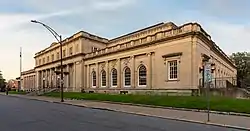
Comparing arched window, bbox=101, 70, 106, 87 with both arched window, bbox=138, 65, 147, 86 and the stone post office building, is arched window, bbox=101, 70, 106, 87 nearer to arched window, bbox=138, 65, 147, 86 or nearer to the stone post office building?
the stone post office building

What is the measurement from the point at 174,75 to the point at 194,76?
305 centimetres

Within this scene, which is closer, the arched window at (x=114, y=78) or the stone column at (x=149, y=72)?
the stone column at (x=149, y=72)

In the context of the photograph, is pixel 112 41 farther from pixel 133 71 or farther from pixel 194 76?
pixel 194 76

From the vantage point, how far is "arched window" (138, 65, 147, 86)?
138ft

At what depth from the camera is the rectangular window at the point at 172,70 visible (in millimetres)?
36875

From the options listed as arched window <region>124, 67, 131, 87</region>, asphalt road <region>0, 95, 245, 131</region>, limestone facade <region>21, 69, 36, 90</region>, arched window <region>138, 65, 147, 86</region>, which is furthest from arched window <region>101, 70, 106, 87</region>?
limestone facade <region>21, 69, 36, 90</region>

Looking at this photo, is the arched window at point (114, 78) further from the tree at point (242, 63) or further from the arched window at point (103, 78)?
the tree at point (242, 63)

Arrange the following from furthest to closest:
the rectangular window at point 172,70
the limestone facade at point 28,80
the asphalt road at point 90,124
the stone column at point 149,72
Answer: the limestone facade at point 28,80 → the stone column at point 149,72 → the rectangular window at point 172,70 → the asphalt road at point 90,124

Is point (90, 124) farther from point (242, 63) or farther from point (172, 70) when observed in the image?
point (242, 63)

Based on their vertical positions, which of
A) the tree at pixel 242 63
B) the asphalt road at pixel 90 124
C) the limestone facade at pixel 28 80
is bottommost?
the asphalt road at pixel 90 124

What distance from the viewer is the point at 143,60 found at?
42.3 meters

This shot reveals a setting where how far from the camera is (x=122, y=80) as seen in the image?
1823 inches

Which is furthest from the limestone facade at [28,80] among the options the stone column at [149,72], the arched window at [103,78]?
the stone column at [149,72]

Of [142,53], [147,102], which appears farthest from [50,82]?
[147,102]
